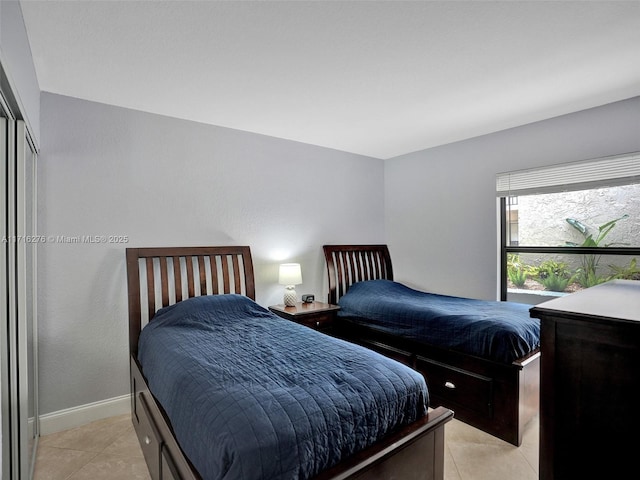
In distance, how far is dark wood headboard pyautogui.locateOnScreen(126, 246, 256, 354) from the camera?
2.65m

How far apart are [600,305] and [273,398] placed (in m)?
1.35

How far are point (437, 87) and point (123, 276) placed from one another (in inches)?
109

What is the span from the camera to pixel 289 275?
3.33m

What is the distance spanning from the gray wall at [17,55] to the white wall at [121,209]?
22.7 inches

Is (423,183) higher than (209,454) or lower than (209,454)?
higher

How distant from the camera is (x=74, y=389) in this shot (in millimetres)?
2520

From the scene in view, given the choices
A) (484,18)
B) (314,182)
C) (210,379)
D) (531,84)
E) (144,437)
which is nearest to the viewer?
(210,379)

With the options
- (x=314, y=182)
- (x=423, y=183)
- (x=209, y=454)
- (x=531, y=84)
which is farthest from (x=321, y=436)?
(x=423, y=183)

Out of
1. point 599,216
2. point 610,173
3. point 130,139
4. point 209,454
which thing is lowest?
point 209,454

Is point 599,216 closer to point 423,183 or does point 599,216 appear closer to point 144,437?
point 423,183

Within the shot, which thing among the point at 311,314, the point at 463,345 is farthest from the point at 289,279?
the point at 463,345

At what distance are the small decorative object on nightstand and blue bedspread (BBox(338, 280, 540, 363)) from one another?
0.56 m

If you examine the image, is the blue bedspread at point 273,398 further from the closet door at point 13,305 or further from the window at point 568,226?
the window at point 568,226

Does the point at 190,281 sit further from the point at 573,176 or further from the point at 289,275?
the point at 573,176
